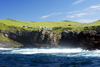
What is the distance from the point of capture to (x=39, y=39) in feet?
419

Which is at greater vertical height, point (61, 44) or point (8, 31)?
point (8, 31)

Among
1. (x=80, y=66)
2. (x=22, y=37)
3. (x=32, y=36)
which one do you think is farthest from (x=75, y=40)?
(x=80, y=66)

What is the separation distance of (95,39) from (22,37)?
77.8 meters

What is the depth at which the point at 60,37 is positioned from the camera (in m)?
128

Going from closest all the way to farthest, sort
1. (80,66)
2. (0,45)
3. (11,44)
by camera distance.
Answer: (80,66), (0,45), (11,44)

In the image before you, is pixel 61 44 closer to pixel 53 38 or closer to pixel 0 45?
pixel 53 38

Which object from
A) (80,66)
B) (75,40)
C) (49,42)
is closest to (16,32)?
(49,42)

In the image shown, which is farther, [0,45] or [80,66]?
[0,45]

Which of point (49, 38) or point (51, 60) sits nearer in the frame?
point (51, 60)

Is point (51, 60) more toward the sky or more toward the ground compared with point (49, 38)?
more toward the ground

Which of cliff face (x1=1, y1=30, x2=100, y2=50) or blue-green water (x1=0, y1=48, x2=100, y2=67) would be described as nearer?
blue-green water (x1=0, y1=48, x2=100, y2=67)

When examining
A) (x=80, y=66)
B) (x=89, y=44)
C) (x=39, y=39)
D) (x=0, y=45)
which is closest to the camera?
(x=80, y=66)

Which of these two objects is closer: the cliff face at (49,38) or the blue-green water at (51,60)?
the blue-green water at (51,60)

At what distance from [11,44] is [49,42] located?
1465 inches
